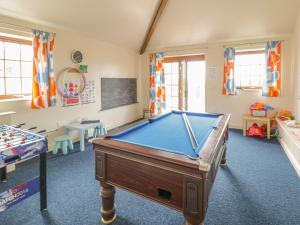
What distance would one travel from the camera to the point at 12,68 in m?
3.13

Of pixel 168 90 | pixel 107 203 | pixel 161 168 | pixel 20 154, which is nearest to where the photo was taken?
pixel 161 168

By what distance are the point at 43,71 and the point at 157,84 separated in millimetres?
3185

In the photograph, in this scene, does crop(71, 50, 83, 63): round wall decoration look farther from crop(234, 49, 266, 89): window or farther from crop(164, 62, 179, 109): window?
crop(234, 49, 266, 89): window

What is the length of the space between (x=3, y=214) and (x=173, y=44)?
496 centimetres

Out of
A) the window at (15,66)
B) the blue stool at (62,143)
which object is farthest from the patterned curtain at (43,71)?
the blue stool at (62,143)

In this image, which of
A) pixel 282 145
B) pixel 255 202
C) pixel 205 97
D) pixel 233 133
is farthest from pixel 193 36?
pixel 255 202

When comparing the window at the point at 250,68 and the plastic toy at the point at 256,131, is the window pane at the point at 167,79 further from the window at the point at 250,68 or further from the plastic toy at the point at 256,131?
the plastic toy at the point at 256,131

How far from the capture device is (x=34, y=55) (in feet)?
10.1

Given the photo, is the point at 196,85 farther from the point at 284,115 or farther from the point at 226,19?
the point at 284,115

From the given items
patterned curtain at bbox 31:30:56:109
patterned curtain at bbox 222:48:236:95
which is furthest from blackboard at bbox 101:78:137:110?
patterned curtain at bbox 222:48:236:95

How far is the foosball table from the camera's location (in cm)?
152

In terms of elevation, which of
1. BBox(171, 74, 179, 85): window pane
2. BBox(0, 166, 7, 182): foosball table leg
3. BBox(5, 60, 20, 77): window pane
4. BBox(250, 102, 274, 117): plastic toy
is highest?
BBox(171, 74, 179, 85): window pane

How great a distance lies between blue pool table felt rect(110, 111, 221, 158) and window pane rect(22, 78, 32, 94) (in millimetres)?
2435

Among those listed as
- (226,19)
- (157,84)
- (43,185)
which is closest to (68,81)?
(43,185)
